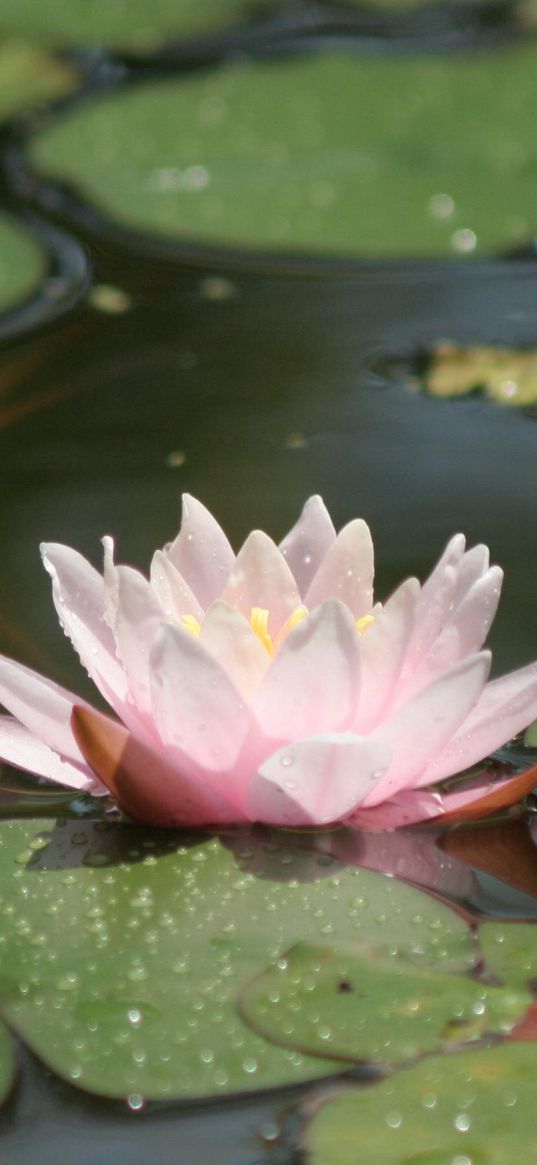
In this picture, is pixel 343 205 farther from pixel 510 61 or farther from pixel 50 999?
pixel 50 999

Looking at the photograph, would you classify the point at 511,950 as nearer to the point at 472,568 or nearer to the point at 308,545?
the point at 472,568

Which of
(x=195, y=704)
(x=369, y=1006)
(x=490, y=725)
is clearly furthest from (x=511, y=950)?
(x=195, y=704)

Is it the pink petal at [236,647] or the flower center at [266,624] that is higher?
the pink petal at [236,647]

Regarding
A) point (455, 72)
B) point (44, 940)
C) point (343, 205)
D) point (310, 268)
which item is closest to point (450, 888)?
point (44, 940)

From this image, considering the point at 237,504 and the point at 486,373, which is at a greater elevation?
the point at 237,504

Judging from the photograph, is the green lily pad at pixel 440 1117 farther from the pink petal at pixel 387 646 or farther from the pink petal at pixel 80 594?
the pink petal at pixel 80 594

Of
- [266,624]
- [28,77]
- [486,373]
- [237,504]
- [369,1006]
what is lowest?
[486,373]

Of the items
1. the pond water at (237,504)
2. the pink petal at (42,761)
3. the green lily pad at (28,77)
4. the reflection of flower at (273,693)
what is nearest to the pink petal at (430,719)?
the reflection of flower at (273,693)

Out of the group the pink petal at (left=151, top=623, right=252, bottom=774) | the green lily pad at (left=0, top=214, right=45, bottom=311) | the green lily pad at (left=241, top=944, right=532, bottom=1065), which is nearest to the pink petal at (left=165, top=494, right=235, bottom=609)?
the pink petal at (left=151, top=623, right=252, bottom=774)
